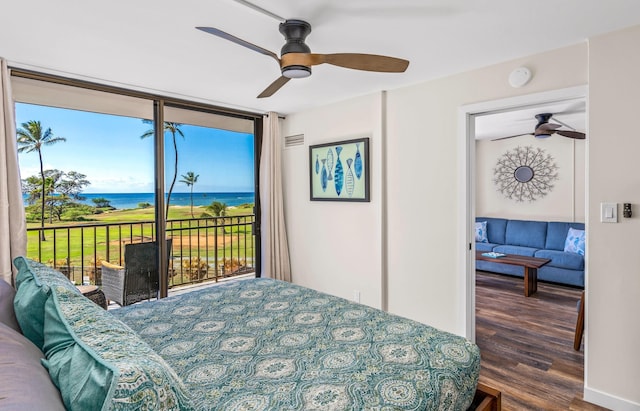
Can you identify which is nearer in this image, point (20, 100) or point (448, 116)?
point (20, 100)

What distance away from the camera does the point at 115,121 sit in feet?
12.2

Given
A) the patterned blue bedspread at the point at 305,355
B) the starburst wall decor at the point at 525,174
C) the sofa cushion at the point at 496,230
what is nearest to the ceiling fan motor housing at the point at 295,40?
the patterned blue bedspread at the point at 305,355

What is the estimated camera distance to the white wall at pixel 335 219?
3518 millimetres

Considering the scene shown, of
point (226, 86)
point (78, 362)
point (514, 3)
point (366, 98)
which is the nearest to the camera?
point (78, 362)

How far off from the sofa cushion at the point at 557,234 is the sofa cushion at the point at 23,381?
620 cm

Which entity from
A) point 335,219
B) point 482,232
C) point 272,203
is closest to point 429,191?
point 335,219

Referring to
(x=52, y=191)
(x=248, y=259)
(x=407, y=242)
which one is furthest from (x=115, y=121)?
(x=407, y=242)

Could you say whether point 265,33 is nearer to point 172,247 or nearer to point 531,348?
point 172,247

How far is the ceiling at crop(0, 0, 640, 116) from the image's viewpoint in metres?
1.87

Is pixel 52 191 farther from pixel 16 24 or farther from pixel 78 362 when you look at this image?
pixel 78 362

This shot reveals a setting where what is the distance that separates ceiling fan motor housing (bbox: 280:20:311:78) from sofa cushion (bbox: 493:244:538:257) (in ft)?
15.9

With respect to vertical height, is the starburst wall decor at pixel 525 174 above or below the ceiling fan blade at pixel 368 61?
below

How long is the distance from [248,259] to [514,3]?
4403mm

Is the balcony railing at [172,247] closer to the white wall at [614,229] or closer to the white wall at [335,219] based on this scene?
the white wall at [335,219]
